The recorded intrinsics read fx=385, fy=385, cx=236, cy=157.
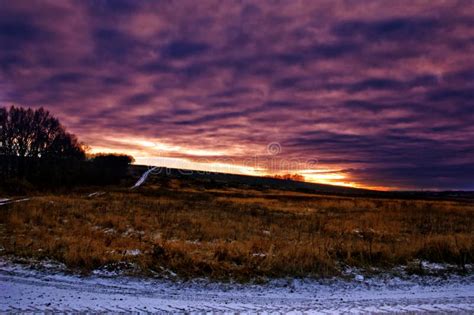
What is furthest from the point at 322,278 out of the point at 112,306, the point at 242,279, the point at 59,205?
the point at 59,205

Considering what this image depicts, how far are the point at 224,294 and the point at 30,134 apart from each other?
265 feet

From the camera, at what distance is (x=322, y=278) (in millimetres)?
10312

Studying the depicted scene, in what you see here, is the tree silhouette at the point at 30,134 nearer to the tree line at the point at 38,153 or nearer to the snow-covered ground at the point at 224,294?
the tree line at the point at 38,153

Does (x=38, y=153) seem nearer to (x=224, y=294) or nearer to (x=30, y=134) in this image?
(x=30, y=134)

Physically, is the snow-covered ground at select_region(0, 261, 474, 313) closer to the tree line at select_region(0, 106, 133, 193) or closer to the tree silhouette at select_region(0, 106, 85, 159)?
the tree line at select_region(0, 106, 133, 193)

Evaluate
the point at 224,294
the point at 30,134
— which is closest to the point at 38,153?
the point at 30,134

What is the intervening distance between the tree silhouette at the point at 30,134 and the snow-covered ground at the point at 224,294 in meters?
73.1

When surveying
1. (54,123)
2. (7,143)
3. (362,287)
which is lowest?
(362,287)

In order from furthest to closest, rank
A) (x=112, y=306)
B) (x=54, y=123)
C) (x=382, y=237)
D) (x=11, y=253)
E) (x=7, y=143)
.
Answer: (x=54, y=123) → (x=7, y=143) → (x=382, y=237) → (x=11, y=253) → (x=112, y=306)

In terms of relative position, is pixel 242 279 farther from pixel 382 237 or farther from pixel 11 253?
pixel 382 237

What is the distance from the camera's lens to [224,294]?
8703 millimetres

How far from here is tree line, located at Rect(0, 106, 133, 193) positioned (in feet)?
233

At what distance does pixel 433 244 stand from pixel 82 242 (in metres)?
12.1

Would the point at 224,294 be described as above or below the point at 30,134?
below
